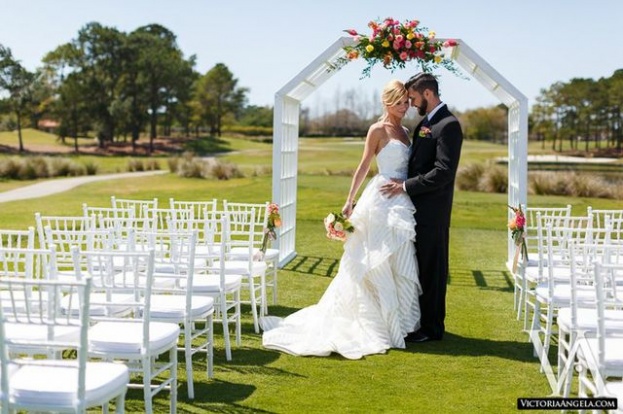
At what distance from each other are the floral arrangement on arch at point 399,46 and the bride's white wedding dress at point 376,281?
103 cm

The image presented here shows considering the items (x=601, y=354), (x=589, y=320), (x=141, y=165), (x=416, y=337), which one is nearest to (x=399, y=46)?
(x=416, y=337)

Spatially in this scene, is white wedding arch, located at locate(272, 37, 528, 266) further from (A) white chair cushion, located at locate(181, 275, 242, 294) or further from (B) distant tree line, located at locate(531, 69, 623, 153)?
(B) distant tree line, located at locate(531, 69, 623, 153)

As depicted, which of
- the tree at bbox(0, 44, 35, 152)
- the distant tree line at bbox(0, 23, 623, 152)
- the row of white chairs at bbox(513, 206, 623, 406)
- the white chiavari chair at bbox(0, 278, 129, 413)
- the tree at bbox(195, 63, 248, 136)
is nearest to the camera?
the white chiavari chair at bbox(0, 278, 129, 413)

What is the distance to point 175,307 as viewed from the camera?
5.26m

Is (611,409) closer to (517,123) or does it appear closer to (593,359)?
(593,359)

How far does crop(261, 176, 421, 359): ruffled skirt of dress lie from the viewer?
22.1 ft

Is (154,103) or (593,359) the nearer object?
(593,359)

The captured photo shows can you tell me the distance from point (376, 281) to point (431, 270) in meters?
0.46

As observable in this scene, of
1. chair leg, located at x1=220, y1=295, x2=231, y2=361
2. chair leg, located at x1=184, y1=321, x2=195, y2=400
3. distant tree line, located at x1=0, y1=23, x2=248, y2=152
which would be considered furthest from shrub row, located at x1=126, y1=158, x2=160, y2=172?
chair leg, located at x1=184, y1=321, x2=195, y2=400

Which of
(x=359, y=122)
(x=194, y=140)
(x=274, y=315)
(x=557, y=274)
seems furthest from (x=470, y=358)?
(x=194, y=140)

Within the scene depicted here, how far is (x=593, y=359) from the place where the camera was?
164 inches

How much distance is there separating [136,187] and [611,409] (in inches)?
967

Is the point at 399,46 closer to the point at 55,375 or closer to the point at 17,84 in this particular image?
the point at 55,375

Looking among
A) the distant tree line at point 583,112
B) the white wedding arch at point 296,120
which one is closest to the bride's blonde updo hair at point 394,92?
the white wedding arch at point 296,120
